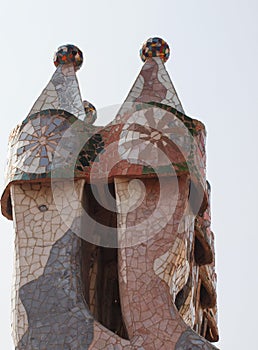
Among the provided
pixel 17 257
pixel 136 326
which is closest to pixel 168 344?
pixel 136 326

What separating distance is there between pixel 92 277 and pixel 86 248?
355 mm

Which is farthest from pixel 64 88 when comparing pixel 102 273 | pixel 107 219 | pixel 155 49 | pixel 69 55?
pixel 102 273

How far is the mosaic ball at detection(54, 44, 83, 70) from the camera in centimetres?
1133

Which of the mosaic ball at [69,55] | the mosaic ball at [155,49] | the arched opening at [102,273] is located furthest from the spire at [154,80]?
the arched opening at [102,273]

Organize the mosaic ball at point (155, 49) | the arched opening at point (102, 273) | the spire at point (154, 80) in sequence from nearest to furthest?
the arched opening at point (102, 273)
the spire at point (154, 80)
the mosaic ball at point (155, 49)

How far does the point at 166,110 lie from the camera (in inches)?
410

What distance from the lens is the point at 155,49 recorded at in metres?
11.3

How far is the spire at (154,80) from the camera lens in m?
10.8

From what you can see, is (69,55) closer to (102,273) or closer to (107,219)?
(107,219)

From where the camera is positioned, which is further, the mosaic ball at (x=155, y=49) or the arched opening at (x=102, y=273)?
the mosaic ball at (x=155, y=49)

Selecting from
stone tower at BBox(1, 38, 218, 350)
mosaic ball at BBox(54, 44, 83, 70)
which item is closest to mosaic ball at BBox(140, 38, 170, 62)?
stone tower at BBox(1, 38, 218, 350)

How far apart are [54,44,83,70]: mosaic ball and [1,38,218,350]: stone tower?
493 mm

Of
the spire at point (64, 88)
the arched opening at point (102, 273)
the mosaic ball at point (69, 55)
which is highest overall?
the mosaic ball at point (69, 55)

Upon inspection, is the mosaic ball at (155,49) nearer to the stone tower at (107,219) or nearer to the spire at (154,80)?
the spire at (154,80)
